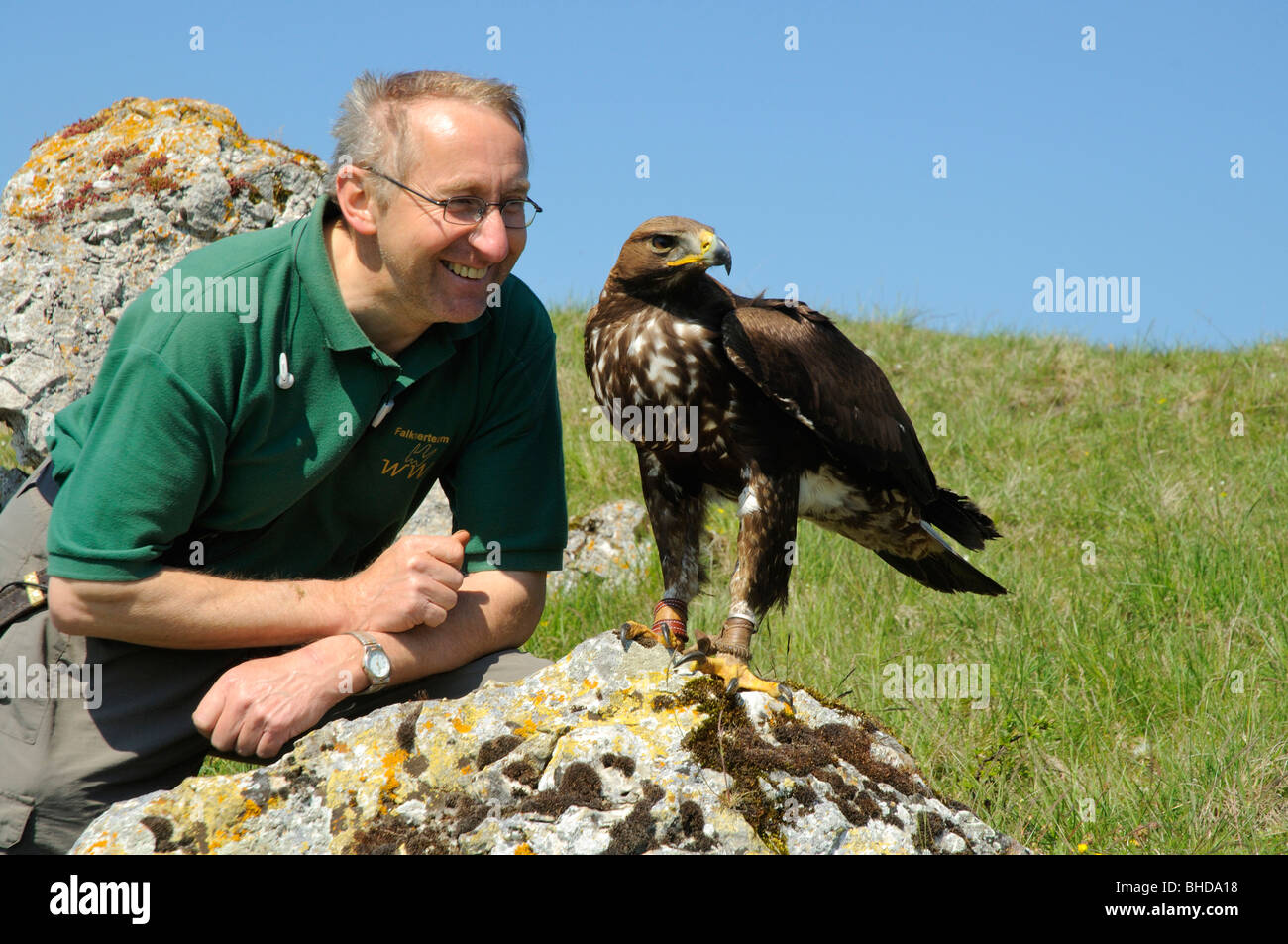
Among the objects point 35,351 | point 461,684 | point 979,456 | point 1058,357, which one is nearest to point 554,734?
point 461,684

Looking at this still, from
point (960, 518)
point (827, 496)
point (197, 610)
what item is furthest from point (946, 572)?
point (197, 610)

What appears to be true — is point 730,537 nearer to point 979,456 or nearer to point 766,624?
point 766,624

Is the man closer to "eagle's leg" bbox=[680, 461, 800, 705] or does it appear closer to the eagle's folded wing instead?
"eagle's leg" bbox=[680, 461, 800, 705]

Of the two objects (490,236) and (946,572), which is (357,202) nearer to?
(490,236)

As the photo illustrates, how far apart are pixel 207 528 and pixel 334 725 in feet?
3.54

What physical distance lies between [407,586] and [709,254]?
1.50 meters

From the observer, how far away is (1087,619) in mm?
5340

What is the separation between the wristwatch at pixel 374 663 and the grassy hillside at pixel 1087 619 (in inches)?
72.1

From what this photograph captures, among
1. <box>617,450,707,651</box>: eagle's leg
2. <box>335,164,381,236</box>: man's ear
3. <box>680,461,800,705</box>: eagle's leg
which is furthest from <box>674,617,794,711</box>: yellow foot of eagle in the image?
<box>335,164,381,236</box>: man's ear

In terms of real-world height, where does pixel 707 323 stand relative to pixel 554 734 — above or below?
above

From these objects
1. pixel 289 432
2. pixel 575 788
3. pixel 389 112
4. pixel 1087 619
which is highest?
pixel 389 112

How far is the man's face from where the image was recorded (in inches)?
128

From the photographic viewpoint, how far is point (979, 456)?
8.45 m

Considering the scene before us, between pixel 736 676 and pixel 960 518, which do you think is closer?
pixel 736 676
